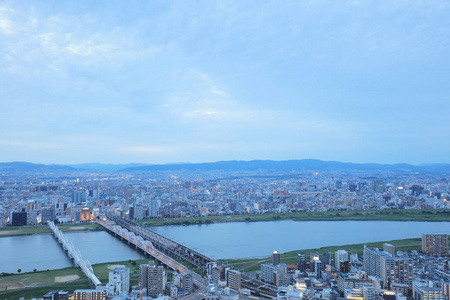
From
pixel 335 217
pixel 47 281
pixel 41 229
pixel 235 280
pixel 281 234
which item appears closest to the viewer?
pixel 235 280

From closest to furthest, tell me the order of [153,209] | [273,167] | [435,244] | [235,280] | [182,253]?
1. [235,280]
2. [435,244]
3. [182,253]
4. [153,209]
5. [273,167]

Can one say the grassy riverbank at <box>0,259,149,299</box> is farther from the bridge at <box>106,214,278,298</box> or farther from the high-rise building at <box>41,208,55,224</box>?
the high-rise building at <box>41,208,55,224</box>

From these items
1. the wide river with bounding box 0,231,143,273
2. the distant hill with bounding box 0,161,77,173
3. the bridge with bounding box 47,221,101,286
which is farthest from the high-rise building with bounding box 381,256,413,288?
the distant hill with bounding box 0,161,77,173

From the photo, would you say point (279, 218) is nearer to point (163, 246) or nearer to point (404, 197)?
point (163, 246)

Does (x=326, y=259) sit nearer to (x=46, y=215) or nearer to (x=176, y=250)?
(x=176, y=250)

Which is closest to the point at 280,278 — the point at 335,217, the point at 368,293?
the point at 368,293

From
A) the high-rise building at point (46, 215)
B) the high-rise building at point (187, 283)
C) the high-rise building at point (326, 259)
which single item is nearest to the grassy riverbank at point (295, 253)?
the high-rise building at point (326, 259)

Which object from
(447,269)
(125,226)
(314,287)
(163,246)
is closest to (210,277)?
(314,287)
